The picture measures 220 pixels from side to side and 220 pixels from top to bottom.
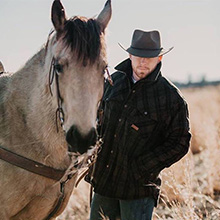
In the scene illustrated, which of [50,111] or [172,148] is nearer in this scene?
[50,111]

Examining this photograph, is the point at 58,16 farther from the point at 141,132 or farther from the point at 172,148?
the point at 172,148

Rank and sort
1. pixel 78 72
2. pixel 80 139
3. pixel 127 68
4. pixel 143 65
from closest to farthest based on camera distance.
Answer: pixel 80 139, pixel 78 72, pixel 143 65, pixel 127 68

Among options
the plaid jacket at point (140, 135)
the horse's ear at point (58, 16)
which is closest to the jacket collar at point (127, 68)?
the plaid jacket at point (140, 135)

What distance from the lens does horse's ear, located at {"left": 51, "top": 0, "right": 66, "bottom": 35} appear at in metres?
2.56

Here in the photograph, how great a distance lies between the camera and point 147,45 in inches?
130

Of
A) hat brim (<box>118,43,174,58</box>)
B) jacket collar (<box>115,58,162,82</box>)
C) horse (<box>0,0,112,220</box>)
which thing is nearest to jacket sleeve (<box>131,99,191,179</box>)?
jacket collar (<box>115,58,162,82</box>)

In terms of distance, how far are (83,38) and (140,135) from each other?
118cm

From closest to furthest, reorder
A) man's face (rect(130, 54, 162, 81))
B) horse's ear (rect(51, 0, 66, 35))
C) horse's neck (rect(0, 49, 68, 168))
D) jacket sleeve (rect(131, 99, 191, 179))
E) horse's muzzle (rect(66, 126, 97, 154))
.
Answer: horse's muzzle (rect(66, 126, 97, 154)), horse's ear (rect(51, 0, 66, 35)), horse's neck (rect(0, 49, 68, 168)), jacket sleeve (rect(131, 99, 191, 179)), man's face (rect(130, 54, 162, 81))

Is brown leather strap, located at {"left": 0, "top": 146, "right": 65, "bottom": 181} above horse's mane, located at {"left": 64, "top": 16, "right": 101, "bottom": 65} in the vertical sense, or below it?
below

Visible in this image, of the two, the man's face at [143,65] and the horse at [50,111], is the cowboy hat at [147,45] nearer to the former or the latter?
the man's face at [143,65]

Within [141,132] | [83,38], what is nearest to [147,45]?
[141,132]

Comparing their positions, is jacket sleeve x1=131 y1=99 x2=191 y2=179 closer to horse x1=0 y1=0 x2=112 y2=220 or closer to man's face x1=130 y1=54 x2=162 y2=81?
man's face x1=130 y1=54 x2=162 y2=81

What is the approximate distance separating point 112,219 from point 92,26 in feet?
6.74

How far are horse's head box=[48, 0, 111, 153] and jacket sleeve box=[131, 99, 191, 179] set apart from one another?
0.90 m
